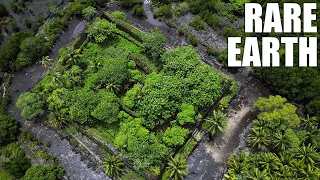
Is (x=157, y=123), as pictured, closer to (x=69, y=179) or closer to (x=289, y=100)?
(x=69, y=179)

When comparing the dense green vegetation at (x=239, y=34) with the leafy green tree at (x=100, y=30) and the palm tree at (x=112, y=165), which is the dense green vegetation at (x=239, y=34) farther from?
the palm tree at (x=112, y=165)

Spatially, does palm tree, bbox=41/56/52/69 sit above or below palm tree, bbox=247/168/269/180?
above

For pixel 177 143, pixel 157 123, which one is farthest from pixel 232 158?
pixel 157 123

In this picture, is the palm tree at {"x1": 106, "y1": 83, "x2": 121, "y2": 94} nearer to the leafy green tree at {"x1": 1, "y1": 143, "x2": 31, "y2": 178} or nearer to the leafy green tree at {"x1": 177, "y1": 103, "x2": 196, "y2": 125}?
the leafy green tree at {"x1": 177, "y1": 103, "x2": 196, "y2": 125}

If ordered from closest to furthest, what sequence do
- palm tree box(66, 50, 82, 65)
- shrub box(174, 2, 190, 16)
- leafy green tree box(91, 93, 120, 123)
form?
leafy green tree box(91, 93, 120, 123) < palm tree box(66, 50, 82, 65) < shrub box(174, 2, 190, 16)

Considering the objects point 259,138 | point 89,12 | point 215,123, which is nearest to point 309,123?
point 259,138

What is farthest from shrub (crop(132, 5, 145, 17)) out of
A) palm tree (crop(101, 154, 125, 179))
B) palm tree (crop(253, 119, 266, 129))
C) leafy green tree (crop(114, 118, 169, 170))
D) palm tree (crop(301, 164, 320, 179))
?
palm tree (crop(301, 164, 320, 179))
